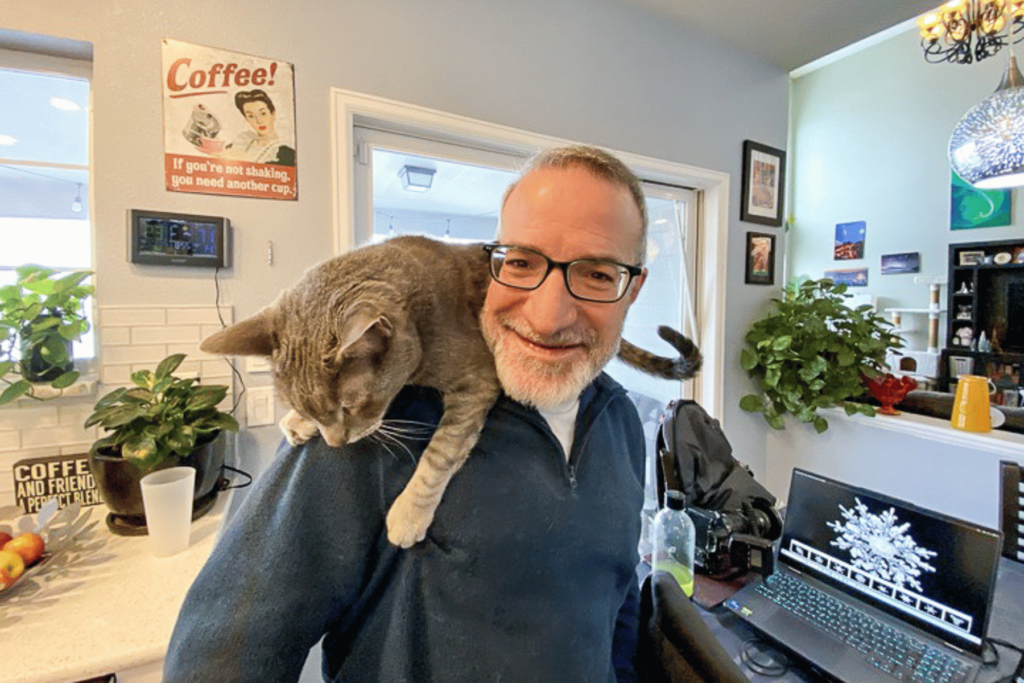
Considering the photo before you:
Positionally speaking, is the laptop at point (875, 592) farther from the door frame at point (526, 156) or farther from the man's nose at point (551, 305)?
the door frame at point (526, 156)

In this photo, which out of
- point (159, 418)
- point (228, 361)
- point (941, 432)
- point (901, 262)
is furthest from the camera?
point (901, 262)

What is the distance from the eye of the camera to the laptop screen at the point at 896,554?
91 cm

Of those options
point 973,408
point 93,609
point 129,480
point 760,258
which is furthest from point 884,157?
A: point 93,609

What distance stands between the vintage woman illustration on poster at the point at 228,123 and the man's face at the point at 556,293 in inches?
43.4

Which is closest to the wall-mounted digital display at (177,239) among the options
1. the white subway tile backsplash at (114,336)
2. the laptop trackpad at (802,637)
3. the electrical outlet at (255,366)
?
the white subway tile backsplash at (114,336)

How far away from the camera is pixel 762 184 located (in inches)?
102

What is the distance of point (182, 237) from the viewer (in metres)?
1.31

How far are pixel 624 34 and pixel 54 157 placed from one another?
7.44 feet

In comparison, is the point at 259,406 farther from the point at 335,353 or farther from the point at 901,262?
the point at 901,262

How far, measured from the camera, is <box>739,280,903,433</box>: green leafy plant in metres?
2.32

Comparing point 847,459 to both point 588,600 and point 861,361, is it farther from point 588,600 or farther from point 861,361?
point 588,600

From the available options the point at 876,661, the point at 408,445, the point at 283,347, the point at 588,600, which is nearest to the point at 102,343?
the point at 283,347

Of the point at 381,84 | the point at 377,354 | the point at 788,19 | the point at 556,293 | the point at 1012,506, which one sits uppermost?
the point at 788,19

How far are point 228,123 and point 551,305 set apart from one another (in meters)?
1.34
